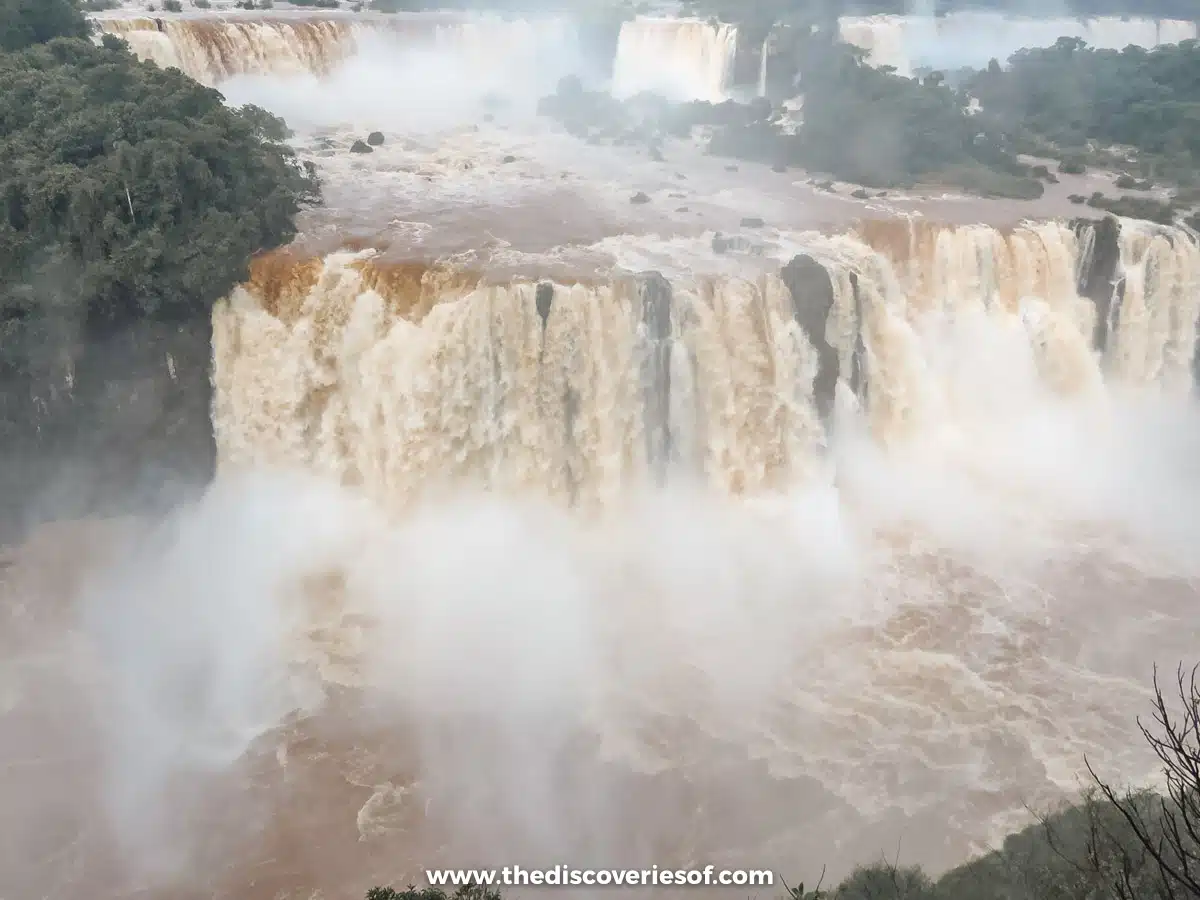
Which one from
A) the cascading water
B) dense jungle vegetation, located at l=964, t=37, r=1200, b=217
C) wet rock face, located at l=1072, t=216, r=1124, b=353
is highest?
the cascading water

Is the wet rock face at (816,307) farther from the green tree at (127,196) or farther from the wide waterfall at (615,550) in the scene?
the green tree at (127,196)

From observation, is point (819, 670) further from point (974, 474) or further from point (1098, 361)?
point (1098, 361)

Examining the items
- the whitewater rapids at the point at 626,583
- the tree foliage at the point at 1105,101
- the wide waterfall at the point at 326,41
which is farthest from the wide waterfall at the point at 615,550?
the tree foliage at the point at 1105,101

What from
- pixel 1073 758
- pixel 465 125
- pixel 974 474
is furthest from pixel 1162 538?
pixel 465 125

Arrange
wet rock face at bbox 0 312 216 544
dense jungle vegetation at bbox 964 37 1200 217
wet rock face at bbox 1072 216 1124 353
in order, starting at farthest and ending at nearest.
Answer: dense jungle vegetation at bbox 964 37 1200 217 < wet rock face at bbox 1072 216 1124 353 < wet rock face at bbox 0 312 216 544

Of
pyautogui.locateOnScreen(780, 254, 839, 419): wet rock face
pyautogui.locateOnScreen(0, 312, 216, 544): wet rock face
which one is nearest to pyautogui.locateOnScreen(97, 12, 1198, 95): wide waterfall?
pyautogui.locateOnScreen(0, 312, 216, 544): wet rock face

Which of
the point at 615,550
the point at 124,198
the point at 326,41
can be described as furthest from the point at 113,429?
the point at 326,41

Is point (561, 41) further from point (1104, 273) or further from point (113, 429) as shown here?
point (113, 429)

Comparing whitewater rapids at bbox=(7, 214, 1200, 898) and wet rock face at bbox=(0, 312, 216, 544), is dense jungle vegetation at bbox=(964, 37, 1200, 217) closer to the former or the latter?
whitewater rapids at bbox=(7, 214, 1200, 898)
